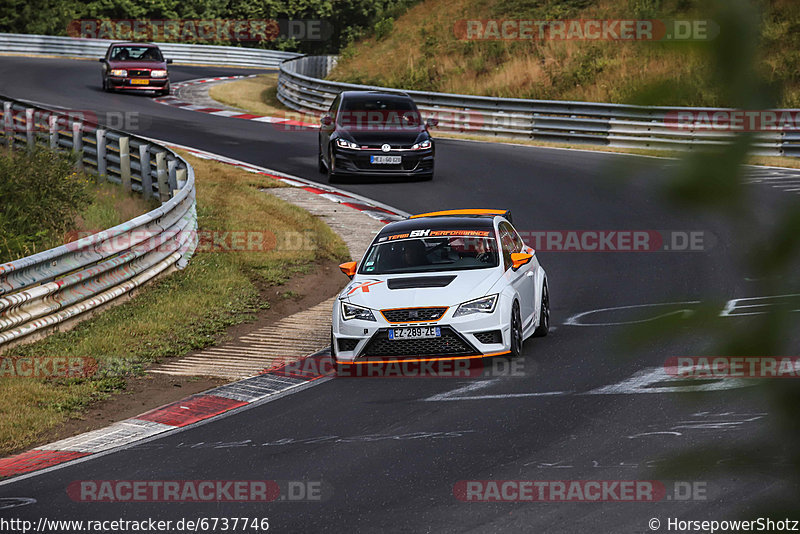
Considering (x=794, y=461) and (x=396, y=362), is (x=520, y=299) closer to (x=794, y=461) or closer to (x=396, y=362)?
(x=396, y=362)

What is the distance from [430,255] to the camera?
1208 centimetres

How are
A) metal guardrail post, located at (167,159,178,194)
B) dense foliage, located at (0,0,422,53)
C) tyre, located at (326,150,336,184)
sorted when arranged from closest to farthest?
metal guardrail post, located at (167,159,178,194), tyre, located at (326,150,336,184), dense foliage, located at (0,0,422,53)

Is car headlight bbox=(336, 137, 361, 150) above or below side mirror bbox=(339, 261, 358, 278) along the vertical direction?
above

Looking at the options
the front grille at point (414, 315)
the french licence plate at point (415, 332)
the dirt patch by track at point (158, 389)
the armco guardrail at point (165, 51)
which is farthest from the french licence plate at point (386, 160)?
the armco guardrail at point (165, 51)

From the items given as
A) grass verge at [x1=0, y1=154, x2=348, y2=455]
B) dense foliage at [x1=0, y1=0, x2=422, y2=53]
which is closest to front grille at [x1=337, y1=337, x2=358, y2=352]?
grass verge at [x1=0, y1=154, x2=348, y2=455]

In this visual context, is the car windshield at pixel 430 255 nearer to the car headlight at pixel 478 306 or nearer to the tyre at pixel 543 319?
the car headlight at pixel 478 306

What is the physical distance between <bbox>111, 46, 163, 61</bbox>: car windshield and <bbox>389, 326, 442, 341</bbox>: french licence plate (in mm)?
30800

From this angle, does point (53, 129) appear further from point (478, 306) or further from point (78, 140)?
point (478, 306)

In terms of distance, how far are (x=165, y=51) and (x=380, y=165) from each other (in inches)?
1544

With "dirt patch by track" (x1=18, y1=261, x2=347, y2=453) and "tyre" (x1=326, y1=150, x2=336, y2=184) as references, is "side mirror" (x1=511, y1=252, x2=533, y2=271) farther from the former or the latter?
"tyre" (x1=326, y1=150, x2=336, y2=184)

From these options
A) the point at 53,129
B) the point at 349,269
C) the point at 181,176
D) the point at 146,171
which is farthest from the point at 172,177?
the point at 349,269

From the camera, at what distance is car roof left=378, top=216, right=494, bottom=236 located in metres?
12.3

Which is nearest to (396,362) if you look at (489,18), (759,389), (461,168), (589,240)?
(589,240)

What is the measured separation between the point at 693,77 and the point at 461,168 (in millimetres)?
23780
